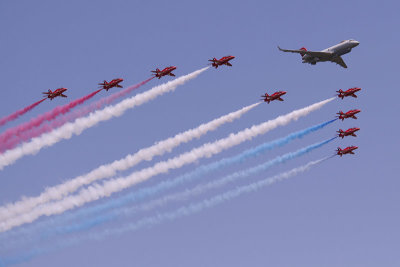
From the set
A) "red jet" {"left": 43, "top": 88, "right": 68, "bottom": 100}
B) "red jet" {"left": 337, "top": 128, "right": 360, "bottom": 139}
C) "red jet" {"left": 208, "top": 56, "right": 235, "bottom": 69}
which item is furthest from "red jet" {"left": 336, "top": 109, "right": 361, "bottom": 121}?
"red jet" {"left": 43, "top": 88, "right": 68, "bottom": 100}

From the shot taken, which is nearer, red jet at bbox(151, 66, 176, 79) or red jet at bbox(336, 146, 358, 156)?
red jet at bbox(151, 66, 176, 79)

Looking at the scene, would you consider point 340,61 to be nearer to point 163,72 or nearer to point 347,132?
point 347,132

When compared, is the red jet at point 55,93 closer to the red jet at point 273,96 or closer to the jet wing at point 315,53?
the red jet at point 273,96

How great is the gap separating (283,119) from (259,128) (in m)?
4.47

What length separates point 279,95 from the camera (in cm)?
11806

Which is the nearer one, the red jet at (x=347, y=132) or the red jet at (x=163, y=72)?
the red jet at (x=163, y=72)

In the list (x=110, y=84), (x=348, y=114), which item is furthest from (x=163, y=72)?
(x=348, y=114)

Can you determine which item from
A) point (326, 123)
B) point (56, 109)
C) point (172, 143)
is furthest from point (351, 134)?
point (56, 109)

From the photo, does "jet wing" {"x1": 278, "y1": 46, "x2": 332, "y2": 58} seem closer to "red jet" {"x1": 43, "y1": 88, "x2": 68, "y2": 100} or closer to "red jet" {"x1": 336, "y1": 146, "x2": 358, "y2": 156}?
"red jet" {"x1": 336, "y1": 146, "x2": 358, "y2": 156}

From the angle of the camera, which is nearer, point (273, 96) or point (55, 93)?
point (55, 93)

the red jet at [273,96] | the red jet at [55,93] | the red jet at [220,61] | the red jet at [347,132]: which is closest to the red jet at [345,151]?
the red jet at [347,132]

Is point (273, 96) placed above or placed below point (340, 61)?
below

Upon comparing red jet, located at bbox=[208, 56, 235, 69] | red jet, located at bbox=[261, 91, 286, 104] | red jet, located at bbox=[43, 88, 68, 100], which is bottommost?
red jet, located at bbox=[261, 91, 286, 104]

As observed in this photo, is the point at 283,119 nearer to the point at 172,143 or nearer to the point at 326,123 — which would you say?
the point at 326,123
